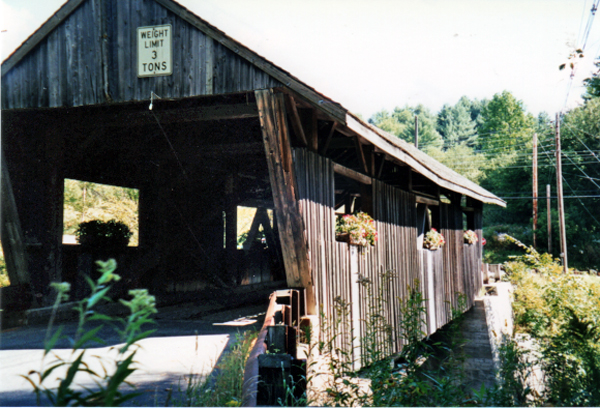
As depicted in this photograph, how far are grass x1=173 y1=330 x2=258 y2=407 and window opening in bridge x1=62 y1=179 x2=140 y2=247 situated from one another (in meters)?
16.7

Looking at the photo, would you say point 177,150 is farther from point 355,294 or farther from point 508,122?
point 508,122

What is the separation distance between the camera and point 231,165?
9867mm

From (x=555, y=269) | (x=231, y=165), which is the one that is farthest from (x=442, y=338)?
(x=231, y=165)

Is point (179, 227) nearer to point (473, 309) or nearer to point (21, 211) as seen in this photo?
point (21, 211)

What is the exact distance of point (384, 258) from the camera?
8.36m

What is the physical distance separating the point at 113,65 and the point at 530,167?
33.8 meters

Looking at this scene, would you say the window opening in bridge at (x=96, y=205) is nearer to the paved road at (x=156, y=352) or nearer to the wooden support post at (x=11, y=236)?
the wooden support post at (x=11, y=236)

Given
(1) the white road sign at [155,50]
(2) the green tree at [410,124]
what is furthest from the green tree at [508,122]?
(1) the white road sign at [155,50]

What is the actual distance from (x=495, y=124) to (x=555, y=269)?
27692 millimetres

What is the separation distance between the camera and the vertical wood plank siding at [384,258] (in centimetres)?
595

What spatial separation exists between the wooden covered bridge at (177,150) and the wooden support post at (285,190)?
0.01 metres

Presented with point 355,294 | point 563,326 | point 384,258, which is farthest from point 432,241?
point 563,326

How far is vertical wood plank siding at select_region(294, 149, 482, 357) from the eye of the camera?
595 centimetres

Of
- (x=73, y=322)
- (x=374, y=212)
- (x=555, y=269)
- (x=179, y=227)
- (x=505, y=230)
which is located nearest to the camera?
(x=73, y=322)
